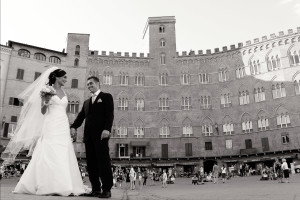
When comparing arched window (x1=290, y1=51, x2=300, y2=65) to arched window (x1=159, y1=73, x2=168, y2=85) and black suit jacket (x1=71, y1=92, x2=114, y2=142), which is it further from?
black suit jacket (x1=71, y1=92, x2=114, y2=142)

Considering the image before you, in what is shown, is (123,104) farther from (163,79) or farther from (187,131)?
(187,131)

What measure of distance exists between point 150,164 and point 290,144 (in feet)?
60.1

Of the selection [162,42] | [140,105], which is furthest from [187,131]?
[162,42]

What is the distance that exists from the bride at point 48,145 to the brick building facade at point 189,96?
1225 inches

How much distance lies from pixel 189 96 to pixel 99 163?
1444 inches

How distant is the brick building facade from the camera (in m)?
36.2

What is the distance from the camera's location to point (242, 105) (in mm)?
38719

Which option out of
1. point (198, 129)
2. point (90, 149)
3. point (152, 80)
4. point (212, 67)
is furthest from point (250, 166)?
point (90, 149)

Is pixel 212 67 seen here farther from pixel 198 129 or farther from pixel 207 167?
pixel 207 167

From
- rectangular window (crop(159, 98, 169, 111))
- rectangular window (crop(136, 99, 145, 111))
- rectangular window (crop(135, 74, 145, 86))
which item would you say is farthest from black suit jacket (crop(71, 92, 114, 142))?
rectangular window (crop(135, 74, 145, 86))

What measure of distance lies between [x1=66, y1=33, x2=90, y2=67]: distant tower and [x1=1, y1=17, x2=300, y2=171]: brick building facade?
0.15 metres

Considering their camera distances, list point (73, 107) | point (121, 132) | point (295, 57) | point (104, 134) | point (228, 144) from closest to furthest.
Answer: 1. point (104, 134)
2. point (295, 57)
3. point (228, 144)
4. point (73, 107)
5. point (121, 132)

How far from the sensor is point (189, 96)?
41.0m

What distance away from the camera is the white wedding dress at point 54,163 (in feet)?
15.4
